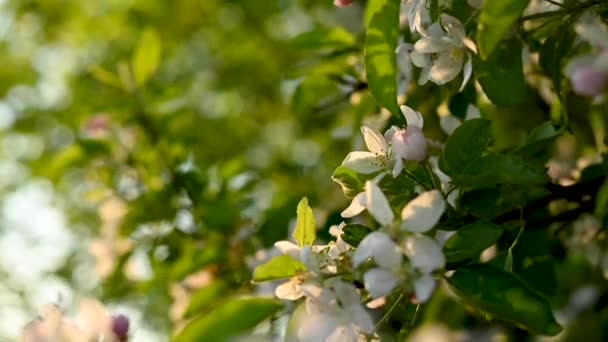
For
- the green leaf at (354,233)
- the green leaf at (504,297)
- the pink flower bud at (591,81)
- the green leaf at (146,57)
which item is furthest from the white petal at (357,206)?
the green leaf at (146,57)

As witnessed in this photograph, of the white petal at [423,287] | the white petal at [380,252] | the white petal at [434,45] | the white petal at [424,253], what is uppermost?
the white petal at [434,45]

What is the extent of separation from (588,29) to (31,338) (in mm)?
642

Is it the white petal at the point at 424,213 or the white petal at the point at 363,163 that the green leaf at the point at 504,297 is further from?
the white petal at the point at 363,163

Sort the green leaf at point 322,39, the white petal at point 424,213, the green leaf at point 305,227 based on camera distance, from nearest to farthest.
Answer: the white petal at point 424,213 → the green leaf at point 305,227 → the green leaf at point 322,39

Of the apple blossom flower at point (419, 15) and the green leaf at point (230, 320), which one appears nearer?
the green leaf at point (230, 320)

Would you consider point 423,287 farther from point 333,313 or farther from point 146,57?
point 146,57

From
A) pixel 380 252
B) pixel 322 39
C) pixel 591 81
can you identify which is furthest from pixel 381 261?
pixel 322 39

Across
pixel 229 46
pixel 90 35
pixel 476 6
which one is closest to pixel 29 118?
pixel 90 35

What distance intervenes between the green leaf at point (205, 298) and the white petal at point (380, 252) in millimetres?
794

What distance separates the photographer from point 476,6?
95 cm

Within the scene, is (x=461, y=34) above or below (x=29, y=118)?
above

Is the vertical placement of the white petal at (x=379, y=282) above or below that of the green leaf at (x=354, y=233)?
above

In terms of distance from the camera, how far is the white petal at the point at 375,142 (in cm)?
92

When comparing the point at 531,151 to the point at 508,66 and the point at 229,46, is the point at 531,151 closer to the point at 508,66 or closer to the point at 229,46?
the point at 508,66
